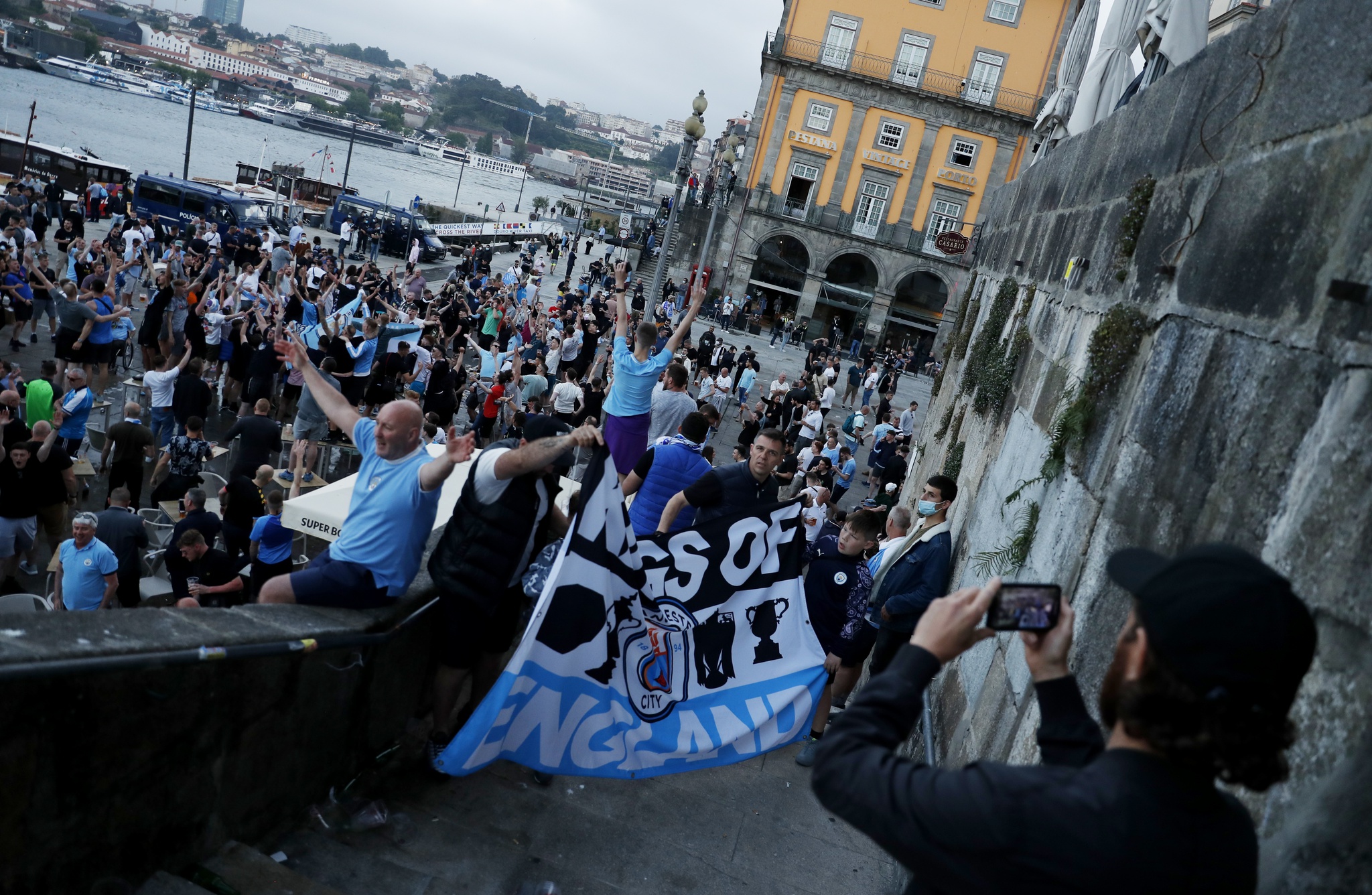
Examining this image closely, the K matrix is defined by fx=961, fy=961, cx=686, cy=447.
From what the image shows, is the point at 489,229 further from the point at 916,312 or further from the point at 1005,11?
the point at 1005,11

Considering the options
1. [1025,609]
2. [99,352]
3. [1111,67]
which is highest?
[1111,67]

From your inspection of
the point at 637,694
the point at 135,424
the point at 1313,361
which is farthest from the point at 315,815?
the point at 135,424

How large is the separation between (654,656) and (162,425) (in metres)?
9.71

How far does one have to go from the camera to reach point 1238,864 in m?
1.62

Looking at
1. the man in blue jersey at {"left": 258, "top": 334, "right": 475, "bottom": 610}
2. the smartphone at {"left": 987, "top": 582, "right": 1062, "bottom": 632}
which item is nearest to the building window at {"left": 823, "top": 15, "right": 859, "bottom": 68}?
the man in blue jersey at {"left": 258, "top": 334, "right": 475, "bottom": 610}

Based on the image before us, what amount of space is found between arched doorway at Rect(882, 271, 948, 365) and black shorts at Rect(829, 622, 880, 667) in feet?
137

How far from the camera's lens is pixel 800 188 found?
4572 cm

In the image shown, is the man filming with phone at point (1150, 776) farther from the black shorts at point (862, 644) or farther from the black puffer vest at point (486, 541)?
the black shorts at point (862, 644)

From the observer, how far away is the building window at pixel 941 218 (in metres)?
45.2

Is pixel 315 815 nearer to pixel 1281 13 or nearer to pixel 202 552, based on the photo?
pixel 202 552

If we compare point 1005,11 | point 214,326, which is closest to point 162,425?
point 214,326

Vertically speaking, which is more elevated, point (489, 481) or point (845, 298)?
point (845, 298)

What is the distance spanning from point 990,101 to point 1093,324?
43312 millimetres

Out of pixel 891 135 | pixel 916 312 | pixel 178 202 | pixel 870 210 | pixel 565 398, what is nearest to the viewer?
pixel 565 398
